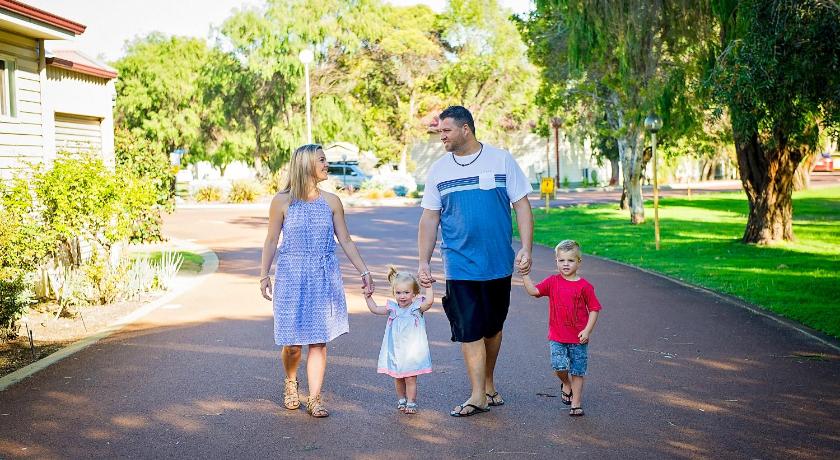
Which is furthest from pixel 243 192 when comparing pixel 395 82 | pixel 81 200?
pixel 81 200

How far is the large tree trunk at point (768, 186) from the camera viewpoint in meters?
18.4

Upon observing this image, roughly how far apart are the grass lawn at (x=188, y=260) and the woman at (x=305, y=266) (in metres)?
9.86

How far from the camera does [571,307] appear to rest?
6402mm

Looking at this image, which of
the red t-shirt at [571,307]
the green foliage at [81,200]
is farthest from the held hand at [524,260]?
the green foliage at [81,200]

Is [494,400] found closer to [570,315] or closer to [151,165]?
[570,315]

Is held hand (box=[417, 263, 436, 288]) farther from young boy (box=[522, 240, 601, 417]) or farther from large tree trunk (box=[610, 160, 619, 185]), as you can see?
large tree trunk (box=[610, 160, 619, 185])

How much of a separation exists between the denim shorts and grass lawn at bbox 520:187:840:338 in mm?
4002

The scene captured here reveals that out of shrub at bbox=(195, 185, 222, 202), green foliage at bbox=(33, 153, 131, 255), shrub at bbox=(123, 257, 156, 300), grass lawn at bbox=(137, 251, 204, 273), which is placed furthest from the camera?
shrub at bbox=(195, 185, 222, 202)

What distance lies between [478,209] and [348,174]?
143 feet

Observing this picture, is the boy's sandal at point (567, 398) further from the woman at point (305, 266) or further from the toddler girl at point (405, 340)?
the woman at point (305, 266)

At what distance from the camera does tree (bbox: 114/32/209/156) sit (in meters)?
53.7

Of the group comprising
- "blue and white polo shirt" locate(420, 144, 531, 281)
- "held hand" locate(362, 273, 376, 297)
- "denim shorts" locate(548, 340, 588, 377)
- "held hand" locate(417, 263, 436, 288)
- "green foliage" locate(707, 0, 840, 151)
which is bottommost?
"denim shorts" locate(548, 340, 588, 377)

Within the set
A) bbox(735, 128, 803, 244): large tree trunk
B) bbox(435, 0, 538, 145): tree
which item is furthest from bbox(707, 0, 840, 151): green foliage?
bbox(435, 0, 538, 145): tree

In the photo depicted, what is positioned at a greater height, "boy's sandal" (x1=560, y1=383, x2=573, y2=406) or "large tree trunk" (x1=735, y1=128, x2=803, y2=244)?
"large tree trunk" (x1=735, y1=128, x2=803, y2=244)
